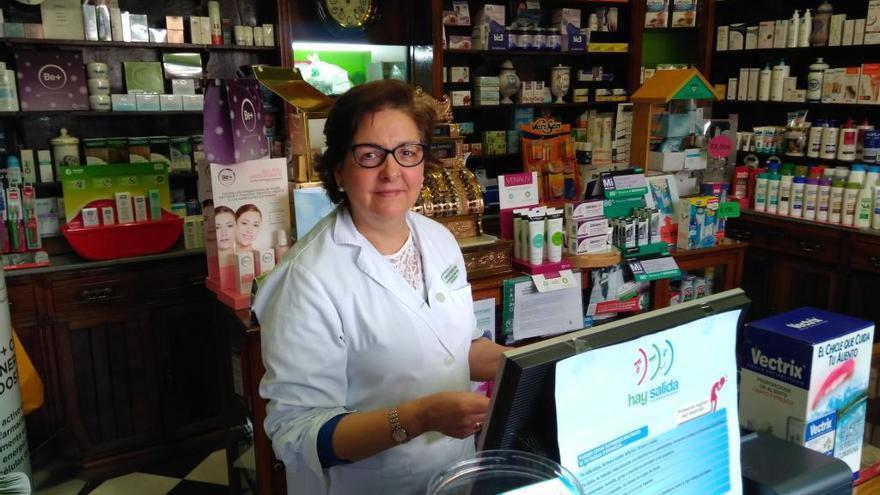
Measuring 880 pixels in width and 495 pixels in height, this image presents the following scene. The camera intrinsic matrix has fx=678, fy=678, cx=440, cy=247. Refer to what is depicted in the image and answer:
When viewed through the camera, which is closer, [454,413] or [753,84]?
[454,413]

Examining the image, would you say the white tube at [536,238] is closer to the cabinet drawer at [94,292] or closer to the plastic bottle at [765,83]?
the cabinet drawer at [94,292]

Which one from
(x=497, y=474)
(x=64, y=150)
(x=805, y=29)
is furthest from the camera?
(x=805, y=29)

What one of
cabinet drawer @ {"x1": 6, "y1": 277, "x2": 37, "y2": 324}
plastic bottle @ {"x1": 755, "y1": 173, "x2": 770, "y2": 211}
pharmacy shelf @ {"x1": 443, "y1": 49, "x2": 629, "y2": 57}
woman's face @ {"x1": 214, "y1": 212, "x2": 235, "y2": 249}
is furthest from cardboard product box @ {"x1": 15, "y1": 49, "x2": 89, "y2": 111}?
plastic bottle @ {"x1": 755, "y1": 173, "x2": 770, "y2": 211}

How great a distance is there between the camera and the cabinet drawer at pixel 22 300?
2.81 m

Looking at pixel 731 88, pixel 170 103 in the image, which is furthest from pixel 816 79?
pixel 170 103

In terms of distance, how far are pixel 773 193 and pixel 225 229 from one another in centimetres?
327

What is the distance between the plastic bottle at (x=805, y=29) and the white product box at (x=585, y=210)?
8.60ft

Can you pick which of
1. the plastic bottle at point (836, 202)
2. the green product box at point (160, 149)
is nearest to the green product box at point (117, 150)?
the green product box at point (160, 149)

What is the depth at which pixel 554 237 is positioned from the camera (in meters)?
2.47

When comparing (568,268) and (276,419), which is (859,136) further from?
(276,419)

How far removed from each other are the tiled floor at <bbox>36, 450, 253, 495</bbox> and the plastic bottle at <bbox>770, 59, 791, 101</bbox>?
4.00 meters

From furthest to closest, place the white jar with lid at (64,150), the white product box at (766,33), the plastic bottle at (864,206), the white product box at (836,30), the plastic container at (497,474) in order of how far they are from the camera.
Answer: the white product box at (766,33)
the white product box at (836,30)
the plastic bottle at (864,206)
the white jar with lid at (64,150)
the plastic container at (497,474)

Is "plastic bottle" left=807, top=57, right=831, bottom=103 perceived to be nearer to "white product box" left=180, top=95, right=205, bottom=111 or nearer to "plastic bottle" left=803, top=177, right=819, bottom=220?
"plastic bottle" left=803, top=177, right=819, bottom=220

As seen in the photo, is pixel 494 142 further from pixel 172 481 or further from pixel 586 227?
pixel 172 481
